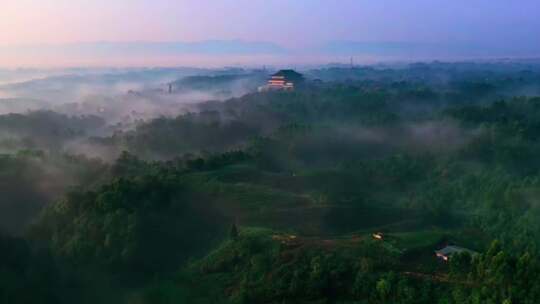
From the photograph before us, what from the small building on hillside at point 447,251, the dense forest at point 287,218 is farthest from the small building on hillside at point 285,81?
the small building on hillside at point 447,251

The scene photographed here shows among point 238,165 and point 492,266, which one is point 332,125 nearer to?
point 238,165

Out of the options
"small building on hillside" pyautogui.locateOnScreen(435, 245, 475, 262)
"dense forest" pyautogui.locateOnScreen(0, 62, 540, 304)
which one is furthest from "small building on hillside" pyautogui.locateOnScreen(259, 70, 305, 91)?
"small building on hillside" pyautogui.locateOnScreen(435, 245, 475, 262)

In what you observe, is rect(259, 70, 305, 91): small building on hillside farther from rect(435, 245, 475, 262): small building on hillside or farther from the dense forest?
rect(435, 245, 475, 262): small building on hillside

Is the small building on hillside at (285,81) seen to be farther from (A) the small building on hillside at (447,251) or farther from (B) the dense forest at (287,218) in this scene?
(A) the small building on hillside at (447,251)

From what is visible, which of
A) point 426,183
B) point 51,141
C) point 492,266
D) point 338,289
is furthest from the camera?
point 51,141

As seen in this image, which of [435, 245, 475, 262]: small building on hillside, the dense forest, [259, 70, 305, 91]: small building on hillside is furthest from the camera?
[259, 70, 305, 91]: small building on hillside

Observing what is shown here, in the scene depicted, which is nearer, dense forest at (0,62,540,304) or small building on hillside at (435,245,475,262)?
dense forest at (0,62,540,304)

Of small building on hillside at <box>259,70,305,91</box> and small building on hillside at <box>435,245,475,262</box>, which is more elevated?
small building on hillside at <box>259,70,305,91</box>

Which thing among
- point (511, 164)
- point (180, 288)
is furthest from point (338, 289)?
Result: point (511, 164)
